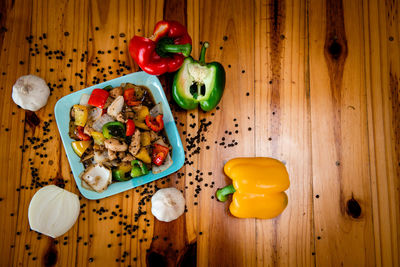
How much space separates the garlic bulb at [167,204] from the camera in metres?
1.40

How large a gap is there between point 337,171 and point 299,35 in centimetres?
69

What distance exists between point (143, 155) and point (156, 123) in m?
0.15

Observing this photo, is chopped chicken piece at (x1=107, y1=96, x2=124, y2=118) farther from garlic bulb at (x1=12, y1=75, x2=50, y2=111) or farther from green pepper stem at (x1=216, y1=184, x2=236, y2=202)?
green pepper stem at (x1=216, y1=184, x2=236, y2=202)

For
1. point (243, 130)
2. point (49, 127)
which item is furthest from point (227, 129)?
point (49, 127)

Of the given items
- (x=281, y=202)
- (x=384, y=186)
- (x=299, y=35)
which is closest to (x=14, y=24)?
(x=299, y=35)

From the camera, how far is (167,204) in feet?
4.58

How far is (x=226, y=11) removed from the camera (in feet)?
5.06

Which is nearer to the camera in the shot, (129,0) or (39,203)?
(39,203)

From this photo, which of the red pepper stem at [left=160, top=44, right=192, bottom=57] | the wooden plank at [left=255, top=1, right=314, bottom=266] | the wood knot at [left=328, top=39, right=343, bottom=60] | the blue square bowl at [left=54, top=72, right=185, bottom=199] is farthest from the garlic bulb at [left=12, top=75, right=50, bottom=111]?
the wood knot at [left=328, top=39, right=343, bottom=60]

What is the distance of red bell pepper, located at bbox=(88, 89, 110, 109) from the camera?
135cm

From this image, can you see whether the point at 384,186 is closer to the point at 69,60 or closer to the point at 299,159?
the point at 299,159

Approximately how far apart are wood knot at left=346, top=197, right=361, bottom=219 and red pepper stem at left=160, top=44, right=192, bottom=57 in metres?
1.04

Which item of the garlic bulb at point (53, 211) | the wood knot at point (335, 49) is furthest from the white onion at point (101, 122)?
the wood knot at point (335, 49)

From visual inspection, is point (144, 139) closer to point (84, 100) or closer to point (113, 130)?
point (113, 130)
